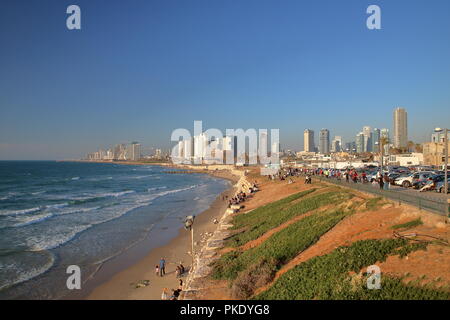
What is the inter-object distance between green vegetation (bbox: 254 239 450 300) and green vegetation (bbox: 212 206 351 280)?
1740 millimetres

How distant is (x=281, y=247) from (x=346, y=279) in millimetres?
4774

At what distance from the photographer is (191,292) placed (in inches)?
469

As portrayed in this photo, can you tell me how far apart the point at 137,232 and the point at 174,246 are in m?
5.58

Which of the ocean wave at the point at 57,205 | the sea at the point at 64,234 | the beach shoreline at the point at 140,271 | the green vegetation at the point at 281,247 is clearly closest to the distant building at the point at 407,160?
the sea at the point at 64,234

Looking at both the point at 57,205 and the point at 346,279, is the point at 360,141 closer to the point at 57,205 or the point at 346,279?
the point at 57,205

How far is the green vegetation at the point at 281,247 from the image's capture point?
12.8 meters

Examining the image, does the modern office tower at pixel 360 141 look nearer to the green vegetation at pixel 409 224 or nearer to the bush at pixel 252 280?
the green vegetation at pixel 409 224

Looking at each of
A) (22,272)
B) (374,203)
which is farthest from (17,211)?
(374,203)

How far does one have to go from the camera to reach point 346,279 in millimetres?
8961

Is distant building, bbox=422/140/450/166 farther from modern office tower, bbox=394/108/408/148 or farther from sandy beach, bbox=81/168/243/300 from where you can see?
modern office tower, bbox=394/108/408/148

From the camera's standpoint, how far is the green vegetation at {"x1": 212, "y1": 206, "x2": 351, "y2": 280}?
12817 mm

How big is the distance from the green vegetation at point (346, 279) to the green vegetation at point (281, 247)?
174cm

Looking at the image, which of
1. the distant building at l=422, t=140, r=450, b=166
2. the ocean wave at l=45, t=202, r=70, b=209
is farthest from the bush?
the distant building at l=422, t=140, r=450, b=166
